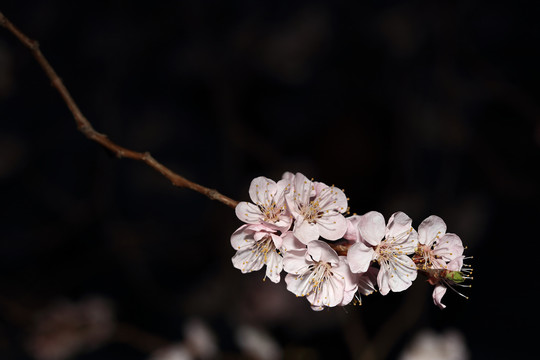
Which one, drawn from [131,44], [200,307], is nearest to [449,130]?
[200,307]

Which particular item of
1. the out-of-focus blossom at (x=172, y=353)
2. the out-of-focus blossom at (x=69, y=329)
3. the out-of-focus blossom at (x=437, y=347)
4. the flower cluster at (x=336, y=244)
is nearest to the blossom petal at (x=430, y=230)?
the flower cluster at (x=336, y=244)

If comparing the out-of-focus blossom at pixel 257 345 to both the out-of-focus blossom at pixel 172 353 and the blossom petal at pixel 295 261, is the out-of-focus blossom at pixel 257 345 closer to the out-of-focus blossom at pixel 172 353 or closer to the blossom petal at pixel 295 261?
the out-of-focus blossom at pixel 172 353

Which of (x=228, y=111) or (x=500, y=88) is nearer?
(x=500, y=88)

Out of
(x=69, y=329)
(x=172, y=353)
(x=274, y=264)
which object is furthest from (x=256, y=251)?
(x=69, y=329)

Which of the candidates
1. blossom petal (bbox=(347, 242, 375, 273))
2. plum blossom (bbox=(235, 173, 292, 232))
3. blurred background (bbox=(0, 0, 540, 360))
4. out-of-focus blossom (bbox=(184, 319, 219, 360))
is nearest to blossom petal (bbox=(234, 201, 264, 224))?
plum blossom (bbox=(235, 173, 292, 232))

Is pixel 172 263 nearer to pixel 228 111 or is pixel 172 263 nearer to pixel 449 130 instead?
pixel 228 111

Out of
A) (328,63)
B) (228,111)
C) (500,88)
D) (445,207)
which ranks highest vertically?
(328,63)

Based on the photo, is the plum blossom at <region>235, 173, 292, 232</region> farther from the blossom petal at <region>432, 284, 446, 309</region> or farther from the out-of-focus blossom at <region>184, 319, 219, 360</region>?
the out-of-focus blossom at <region>184, 319, 219, 360</region>
